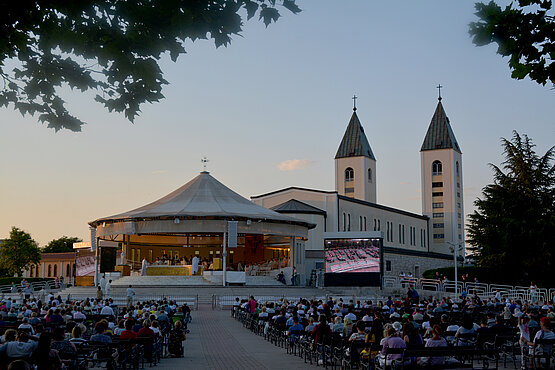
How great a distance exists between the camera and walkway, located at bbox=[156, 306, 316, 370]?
14234 millimetres

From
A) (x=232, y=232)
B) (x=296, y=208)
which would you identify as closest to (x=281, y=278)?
(x=232, y=232)

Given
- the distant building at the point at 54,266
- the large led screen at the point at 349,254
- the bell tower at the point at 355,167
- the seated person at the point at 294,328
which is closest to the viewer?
the seated person at the point at 294,328

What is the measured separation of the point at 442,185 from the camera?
290 ft

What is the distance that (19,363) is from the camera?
20.3ft

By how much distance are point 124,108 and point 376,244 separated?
33.1 metres

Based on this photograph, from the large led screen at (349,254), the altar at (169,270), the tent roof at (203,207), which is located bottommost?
the altar at (169,270)

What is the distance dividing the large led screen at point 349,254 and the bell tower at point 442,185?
49719mm

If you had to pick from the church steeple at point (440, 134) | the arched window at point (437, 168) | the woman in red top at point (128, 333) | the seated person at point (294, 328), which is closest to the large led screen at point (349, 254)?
the seated person at point (294, 328)

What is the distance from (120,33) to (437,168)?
86.5 m

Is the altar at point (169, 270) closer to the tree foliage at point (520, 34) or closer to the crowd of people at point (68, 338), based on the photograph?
the crowd of people at point (68, 338)

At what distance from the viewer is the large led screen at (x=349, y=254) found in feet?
127

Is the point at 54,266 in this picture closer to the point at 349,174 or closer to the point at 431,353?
the point at 349,174

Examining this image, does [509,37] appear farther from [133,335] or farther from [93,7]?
[133,335]

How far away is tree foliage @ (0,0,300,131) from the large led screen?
33.2 meters
